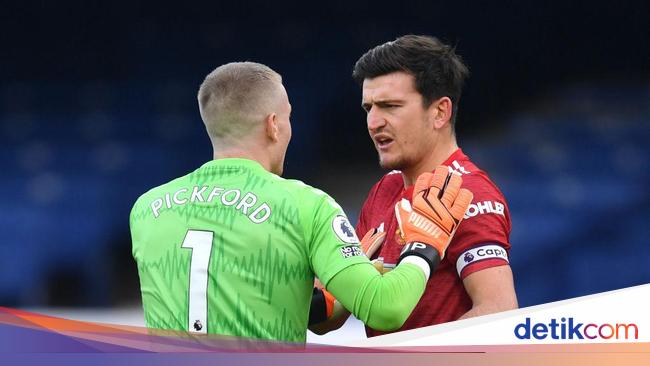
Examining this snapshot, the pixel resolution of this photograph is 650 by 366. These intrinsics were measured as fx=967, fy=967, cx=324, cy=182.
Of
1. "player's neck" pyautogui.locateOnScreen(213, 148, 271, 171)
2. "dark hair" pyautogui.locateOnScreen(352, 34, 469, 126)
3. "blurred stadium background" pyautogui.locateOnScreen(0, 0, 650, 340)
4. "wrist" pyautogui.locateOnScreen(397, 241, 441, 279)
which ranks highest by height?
"blurred stadium background" pyautogui.locateOnScreen(0, 0, 650, 340)

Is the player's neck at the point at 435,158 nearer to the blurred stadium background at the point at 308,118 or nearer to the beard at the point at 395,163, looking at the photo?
the beard at the point at 395,163

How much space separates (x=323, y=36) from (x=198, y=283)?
23.0 ft

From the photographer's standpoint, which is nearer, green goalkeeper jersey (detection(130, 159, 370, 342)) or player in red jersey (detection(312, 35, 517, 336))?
green goalkeeper jersey (detection(130, 159, 370, 342))

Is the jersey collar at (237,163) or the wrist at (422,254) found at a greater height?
the jersey collar at (237,163)

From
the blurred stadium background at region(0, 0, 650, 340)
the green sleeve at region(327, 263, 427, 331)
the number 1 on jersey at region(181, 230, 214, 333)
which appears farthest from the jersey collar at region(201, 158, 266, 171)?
the blurred stadium background at region(0, 0, 650, 340)

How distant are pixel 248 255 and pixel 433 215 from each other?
1.62 ft

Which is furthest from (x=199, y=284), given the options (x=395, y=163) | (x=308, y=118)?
(x=308, y=118)

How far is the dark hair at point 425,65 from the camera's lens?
10.0ft

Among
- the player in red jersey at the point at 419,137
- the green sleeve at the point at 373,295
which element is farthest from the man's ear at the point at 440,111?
the green sleeve at the point at 373,295

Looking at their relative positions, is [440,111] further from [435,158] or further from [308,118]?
[308,118]

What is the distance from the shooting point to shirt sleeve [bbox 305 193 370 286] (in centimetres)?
230

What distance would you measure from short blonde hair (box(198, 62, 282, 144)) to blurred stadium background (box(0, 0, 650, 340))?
5.22 metres

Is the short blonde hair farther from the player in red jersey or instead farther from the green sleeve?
the player in red jersey

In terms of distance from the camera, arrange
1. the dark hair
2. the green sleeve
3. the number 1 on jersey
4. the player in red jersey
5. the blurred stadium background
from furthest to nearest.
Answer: the blurred stadium background
the dark hair
the player in red jersey
the number 1 on jersey
the green sleeve
